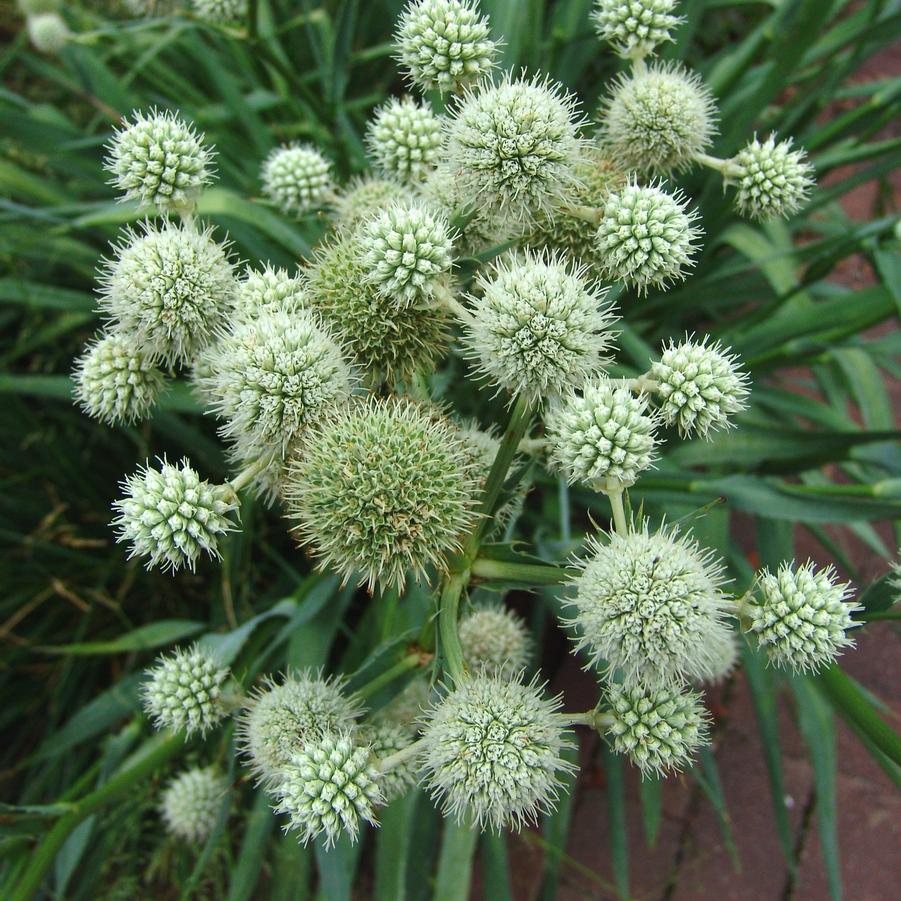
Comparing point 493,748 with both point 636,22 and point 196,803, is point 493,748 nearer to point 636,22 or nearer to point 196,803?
point 196,803

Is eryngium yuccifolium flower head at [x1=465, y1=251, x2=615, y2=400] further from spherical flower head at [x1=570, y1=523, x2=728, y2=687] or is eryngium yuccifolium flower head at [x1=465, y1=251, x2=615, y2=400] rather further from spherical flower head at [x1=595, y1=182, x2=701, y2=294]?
spherical flower head at [x1=570, y1=523, x2=728, y2=687]

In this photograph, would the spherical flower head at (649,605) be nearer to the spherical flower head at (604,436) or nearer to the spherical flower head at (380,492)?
the spherical flower head at (604,436)

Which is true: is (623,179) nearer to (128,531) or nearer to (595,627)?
(595,627)

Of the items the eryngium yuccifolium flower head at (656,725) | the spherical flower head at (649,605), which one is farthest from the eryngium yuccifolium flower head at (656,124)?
the eryngium yuccifolium flower head at (656,725)

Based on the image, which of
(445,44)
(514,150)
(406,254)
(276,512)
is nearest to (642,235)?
(514,150)

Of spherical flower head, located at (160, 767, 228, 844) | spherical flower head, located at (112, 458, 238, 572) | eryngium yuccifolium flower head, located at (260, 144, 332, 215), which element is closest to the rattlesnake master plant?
spherical flower head, located at (112, 458, 238, 572)

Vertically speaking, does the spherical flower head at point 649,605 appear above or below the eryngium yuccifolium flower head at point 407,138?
below

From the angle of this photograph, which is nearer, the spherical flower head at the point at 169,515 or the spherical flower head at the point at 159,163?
the spherical flower head at the point at 169,515
